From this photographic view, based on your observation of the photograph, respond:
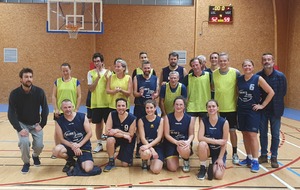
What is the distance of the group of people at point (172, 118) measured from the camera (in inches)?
177

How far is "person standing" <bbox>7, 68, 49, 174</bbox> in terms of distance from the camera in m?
4.41

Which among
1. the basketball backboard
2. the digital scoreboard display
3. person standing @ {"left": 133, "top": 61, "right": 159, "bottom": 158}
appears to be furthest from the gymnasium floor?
the digital scoreboard display

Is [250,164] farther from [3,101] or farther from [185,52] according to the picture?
[3,101]

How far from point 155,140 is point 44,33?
10.0 m

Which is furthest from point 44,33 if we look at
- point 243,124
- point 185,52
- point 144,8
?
point 243,124

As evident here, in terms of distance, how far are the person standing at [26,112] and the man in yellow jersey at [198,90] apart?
237 centimetres

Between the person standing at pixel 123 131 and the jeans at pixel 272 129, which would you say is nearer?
the person standing at pixel 123 131

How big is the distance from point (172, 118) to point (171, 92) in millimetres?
522

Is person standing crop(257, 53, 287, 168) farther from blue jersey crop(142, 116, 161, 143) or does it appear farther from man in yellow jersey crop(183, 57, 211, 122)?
blue jersey crop(142, 116, 161, 143)

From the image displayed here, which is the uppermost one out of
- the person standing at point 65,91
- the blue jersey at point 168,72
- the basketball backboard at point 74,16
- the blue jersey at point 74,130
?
the basketball backboard at point 74,16

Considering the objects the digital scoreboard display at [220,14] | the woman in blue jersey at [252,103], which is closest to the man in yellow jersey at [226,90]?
the woman in blue jersey at [252,103]

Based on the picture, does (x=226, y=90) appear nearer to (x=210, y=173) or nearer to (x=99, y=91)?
(x=210, y=173)

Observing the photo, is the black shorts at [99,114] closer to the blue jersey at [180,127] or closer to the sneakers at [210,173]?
the blue jersey at [180,127]

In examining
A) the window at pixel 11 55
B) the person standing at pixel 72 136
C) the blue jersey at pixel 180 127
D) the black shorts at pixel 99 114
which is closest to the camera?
the person standing at pixel 72 136
